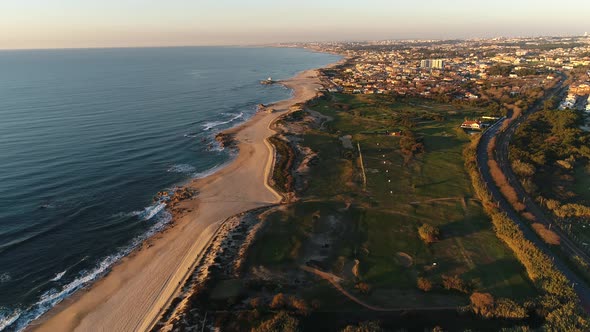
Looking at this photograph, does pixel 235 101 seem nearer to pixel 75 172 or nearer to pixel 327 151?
pixel 327 151

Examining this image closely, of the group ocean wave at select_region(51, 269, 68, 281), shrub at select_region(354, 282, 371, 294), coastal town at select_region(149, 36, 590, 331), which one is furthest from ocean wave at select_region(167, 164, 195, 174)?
→ shrub at select_region(354, 282, 371, 294)

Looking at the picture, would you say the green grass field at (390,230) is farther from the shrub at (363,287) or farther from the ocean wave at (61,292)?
the ocean wave at (61,292)

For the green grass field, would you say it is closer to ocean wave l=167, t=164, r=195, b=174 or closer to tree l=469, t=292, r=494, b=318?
tree l=469, t=292, r=494, b=318

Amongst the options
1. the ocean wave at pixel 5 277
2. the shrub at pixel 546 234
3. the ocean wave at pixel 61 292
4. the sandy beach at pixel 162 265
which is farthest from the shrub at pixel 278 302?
the shrub at pixel 546 234

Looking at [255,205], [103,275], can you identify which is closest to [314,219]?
[255,205]

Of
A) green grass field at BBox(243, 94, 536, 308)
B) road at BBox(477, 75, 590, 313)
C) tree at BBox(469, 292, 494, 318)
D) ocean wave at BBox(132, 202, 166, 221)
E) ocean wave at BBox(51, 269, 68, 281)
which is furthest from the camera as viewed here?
ocean wave at BBox(132, 202, 166, 221)
